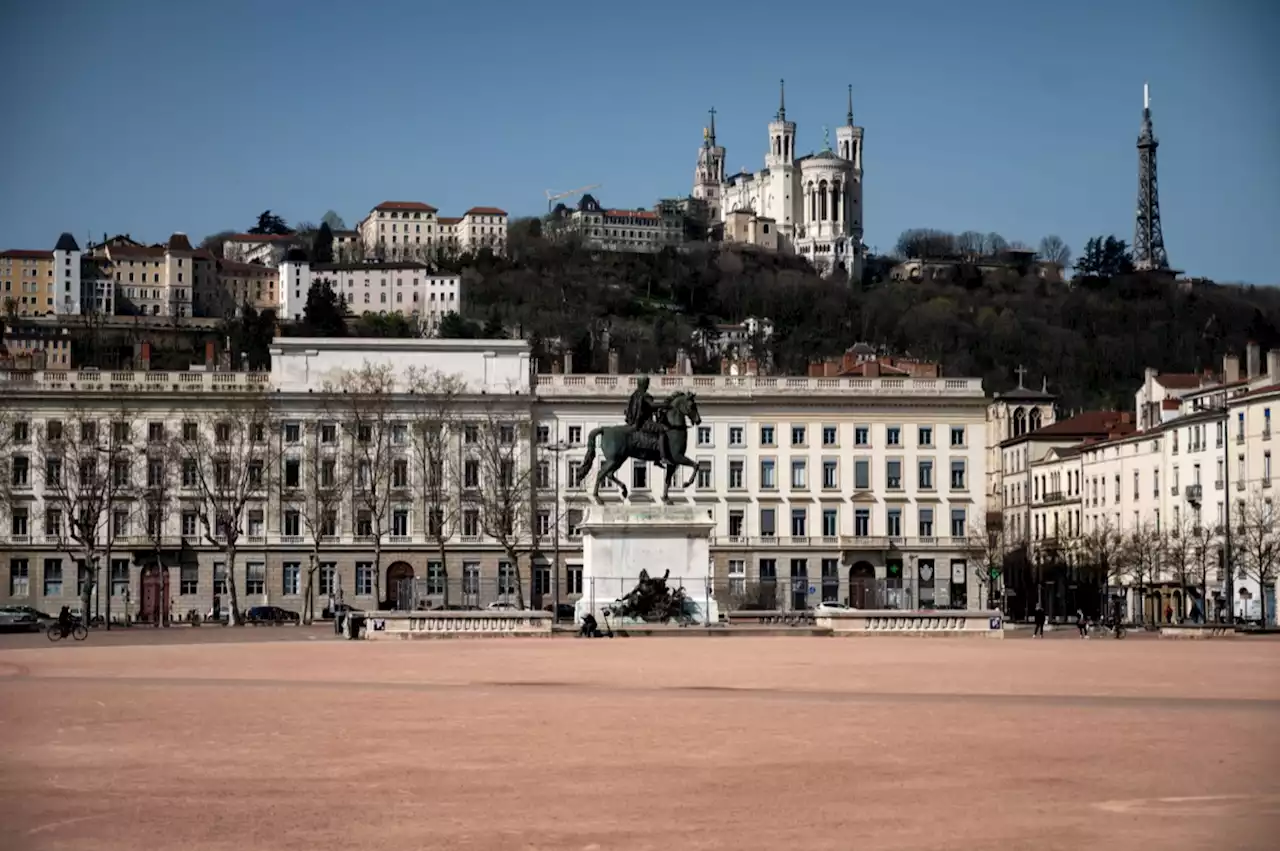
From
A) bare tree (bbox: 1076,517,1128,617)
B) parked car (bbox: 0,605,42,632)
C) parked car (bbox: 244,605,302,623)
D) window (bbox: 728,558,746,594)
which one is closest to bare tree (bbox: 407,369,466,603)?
parked car (bbox: 244,605,302,623)

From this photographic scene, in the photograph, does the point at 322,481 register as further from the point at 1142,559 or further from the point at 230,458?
the point at 1142,559

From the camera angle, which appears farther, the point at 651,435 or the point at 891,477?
the point at 891,477

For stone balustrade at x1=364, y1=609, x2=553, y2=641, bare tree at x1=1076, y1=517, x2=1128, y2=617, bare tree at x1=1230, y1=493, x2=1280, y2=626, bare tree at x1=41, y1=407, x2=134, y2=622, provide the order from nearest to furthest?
stone balustrade at x1=364, y1=609, x2=553, y2=641 → bare tree at x1=1230, y1=493, x2=1280, y2=626 → bare tree at x1=1076, y1=517, x2=1128, y2=617 → bare tree at x1=41, y1=407, x2=134, y2=622

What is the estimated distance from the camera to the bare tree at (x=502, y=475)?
101 m

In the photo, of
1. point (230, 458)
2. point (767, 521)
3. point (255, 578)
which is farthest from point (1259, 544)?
point (255, 578)

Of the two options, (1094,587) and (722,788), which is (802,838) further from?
(1094,587)

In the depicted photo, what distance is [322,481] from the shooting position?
102875mm

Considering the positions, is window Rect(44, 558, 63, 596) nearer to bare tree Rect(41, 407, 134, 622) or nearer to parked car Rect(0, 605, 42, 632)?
bare tree Rect(41, 407, 134, 622)

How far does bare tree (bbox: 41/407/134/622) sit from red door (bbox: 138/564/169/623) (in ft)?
7.63

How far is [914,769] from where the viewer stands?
20.0m

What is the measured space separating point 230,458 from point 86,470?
7.13 meters

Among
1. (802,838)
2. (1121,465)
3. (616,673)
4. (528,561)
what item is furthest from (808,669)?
(1121,465)

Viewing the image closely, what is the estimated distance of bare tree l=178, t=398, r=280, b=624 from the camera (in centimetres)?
9831

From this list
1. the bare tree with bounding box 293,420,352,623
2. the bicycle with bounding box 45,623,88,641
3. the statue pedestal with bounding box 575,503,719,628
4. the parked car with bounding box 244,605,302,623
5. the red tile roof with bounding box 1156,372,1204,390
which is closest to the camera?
the statue pedestal with bounding box 575,503,719,628
